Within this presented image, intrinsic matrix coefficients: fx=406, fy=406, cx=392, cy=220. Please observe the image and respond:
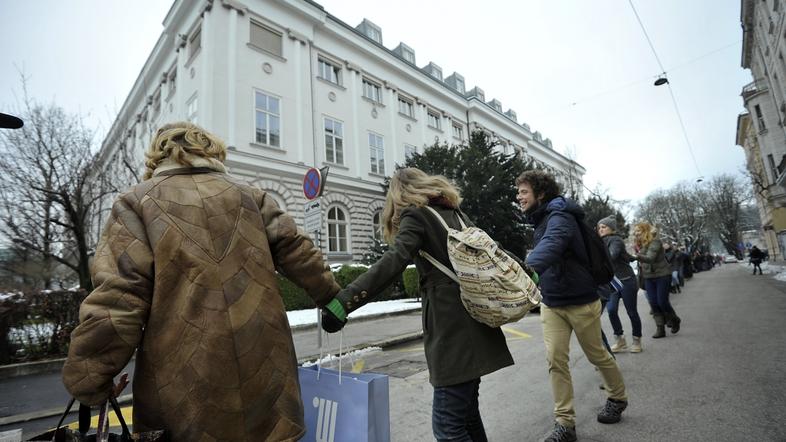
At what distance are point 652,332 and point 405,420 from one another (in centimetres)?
596

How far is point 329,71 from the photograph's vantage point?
22.8 meters

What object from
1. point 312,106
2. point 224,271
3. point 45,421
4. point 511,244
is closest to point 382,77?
point 312,106

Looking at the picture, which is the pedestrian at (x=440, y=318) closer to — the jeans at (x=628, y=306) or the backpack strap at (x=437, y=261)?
the backpack strap at (x=437, y=261)

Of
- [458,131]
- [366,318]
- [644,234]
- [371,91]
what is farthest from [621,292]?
[458,131]

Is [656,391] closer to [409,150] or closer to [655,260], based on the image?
[655,260]

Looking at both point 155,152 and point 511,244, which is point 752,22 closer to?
point 511,244

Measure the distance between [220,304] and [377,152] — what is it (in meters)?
23.5

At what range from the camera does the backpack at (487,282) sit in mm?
1983

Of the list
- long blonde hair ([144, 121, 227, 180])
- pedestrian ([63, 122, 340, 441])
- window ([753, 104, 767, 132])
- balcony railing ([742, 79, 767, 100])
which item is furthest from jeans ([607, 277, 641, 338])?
window ([753, 104, 767, 132])

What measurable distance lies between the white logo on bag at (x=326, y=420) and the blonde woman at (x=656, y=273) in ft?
21.2

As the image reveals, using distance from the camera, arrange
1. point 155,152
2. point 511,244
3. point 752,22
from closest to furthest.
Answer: point 155,152 → point 511,244 → point 752,22

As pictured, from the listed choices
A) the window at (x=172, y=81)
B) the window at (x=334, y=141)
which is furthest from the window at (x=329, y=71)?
the window at (x=172, y=81)

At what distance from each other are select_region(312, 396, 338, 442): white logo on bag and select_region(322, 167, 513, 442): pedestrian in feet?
1.12

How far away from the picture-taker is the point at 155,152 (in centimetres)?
183
